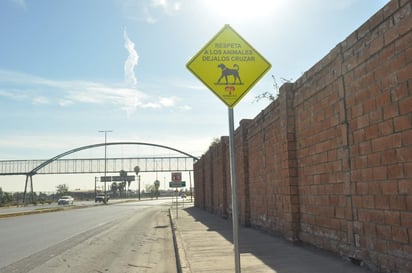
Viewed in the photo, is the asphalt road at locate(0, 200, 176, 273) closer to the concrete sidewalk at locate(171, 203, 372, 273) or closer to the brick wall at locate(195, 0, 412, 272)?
the concrete sidewalk at locate(171, 203, 372, 273)

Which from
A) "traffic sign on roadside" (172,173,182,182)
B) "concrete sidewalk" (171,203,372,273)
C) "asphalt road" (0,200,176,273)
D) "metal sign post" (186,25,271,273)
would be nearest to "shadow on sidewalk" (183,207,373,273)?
"concrete sidewalk" (171,203,372,273)

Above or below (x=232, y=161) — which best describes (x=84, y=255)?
below

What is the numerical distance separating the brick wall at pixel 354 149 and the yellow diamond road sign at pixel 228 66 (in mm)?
2341

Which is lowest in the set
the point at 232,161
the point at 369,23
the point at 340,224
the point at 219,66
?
the point at 340,224

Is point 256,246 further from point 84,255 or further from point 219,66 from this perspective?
point 219,66

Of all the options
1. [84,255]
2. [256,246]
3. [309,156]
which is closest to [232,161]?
[309,156]

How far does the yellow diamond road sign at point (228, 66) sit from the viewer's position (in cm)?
568

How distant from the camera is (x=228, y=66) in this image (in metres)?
5.68

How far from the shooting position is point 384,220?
274 inches

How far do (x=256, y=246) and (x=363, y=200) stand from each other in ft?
15.2

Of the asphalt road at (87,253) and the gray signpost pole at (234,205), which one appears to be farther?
the asphalt road at (87,253)

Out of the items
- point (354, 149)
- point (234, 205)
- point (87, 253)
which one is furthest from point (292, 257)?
point (87, 253)

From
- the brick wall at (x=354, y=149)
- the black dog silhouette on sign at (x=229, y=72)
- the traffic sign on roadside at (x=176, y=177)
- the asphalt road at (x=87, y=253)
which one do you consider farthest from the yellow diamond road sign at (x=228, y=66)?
the traffic sign on roadside at (x=176, y=177)

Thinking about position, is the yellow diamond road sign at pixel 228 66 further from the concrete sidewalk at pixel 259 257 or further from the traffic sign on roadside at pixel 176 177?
the traffic sign on roadside at pixel 176 177
